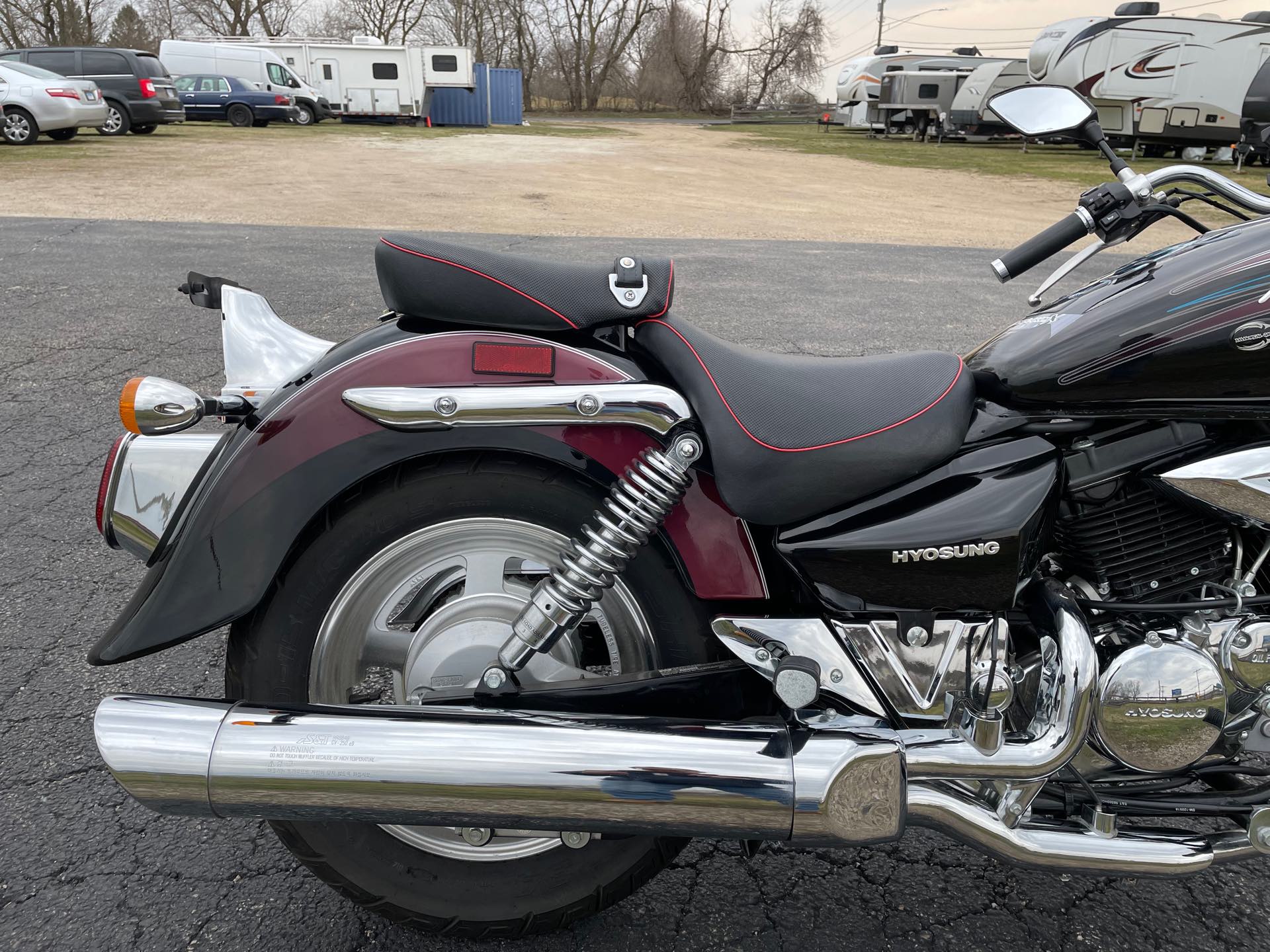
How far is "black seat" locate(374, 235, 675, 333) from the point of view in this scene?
1.63m

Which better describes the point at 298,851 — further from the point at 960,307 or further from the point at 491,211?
the point at 491,211

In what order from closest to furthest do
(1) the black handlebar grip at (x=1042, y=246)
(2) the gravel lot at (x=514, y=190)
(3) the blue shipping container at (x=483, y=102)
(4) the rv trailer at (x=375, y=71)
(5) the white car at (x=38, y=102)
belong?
(1) the black handlebar grip at (x=1042, y=246)
(2) the gravel lot at (x=514, y=190)
(5) the white car at (x=38, y=102)
(4) the rv trailer at (x=375, y=71)
(3) the blue shipping container at (x=483, y=102)

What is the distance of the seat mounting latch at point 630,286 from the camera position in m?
1.64

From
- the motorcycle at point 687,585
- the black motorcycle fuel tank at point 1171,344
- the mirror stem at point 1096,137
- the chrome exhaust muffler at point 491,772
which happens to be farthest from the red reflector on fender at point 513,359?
the mirror stem at point 1096,137

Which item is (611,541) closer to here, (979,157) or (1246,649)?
(1246,649)

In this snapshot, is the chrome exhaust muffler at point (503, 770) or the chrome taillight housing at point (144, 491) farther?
the chrome taillight housing at point (144, 491)

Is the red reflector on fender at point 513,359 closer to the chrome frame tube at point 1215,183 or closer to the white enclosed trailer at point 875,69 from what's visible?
the chrome frame tube at point 1215,183

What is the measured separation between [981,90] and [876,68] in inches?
357

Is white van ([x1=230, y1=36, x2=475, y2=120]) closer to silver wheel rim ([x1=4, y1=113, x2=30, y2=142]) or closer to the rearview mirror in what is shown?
silver wheel rim ([x1=4, y1=113, x2=30, y2=142])

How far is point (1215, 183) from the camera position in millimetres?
1796

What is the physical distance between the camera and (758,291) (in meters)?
7.06

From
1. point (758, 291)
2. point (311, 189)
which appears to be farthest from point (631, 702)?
point (311, 189)

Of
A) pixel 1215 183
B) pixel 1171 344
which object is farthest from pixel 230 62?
pixel 1171 344

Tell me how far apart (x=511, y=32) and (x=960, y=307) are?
56.6 metres
